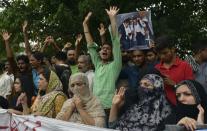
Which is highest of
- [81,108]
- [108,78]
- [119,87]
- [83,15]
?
[83,15]

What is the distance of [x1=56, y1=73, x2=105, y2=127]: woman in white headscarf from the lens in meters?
5.74

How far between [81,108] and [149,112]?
2.95 feet

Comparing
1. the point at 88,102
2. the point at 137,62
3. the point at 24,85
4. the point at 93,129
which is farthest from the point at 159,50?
the point at 24,85

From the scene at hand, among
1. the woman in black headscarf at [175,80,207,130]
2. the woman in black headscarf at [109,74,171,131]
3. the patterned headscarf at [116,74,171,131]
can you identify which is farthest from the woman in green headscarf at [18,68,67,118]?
the woman in black headscarf at [175,80,207,130]

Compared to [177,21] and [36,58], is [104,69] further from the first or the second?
[177,21]

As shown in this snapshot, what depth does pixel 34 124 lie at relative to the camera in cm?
571

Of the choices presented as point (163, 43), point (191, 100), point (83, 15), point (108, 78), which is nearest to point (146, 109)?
point (191, 100)

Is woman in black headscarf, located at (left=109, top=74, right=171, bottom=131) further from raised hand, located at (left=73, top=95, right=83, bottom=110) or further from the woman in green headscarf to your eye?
the woman in green headscarf

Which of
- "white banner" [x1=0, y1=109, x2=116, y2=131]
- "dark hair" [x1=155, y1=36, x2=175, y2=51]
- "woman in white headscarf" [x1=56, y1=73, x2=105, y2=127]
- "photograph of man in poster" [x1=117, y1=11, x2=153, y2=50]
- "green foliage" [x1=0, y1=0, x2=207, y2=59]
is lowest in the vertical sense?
"white banner" [x1=0, y1=109, x2=116, y2=131]

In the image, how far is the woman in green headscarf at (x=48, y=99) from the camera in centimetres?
630

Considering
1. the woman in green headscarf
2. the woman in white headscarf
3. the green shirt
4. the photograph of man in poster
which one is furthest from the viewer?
the photograph of man in poster

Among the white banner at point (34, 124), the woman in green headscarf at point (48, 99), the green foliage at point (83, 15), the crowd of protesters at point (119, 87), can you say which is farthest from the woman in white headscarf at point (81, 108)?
the green foliage at point (83, 15)

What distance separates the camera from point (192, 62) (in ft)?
23.2

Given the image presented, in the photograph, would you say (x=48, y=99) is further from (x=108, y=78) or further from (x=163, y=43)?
(x=163, y=43)
